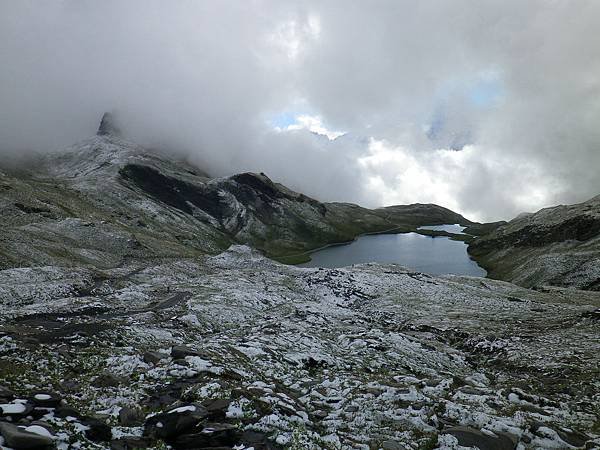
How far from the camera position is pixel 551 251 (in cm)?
12038

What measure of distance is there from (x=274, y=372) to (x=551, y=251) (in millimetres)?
128678

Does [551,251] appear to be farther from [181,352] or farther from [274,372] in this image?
[181,352]

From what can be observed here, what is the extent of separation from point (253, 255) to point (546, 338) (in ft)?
226

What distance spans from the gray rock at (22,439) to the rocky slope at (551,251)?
9966 cm

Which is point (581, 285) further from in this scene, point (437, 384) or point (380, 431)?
point (380, 431)

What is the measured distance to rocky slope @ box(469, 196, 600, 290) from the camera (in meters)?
91.4

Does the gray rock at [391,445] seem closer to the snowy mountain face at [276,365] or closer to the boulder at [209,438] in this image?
the snowy mountain face at [276,365]

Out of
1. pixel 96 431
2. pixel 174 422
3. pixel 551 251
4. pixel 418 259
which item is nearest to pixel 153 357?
pixel 174 422

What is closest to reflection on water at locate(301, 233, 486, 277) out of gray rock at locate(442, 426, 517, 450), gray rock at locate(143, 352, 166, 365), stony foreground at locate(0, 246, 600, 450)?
stony foreground at locate(0, 246, 600, 450)

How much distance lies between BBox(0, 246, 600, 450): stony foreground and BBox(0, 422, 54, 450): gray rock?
0.12 ft

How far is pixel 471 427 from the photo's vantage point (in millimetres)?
14836

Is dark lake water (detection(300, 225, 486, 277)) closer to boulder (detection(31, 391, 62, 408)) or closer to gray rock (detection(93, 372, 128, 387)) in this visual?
gray rock (detection(93, 372, 128, 387))

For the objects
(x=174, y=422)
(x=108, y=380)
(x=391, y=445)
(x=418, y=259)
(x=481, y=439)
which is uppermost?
(x=418, y=259)

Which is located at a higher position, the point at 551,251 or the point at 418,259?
the point at 551,251
